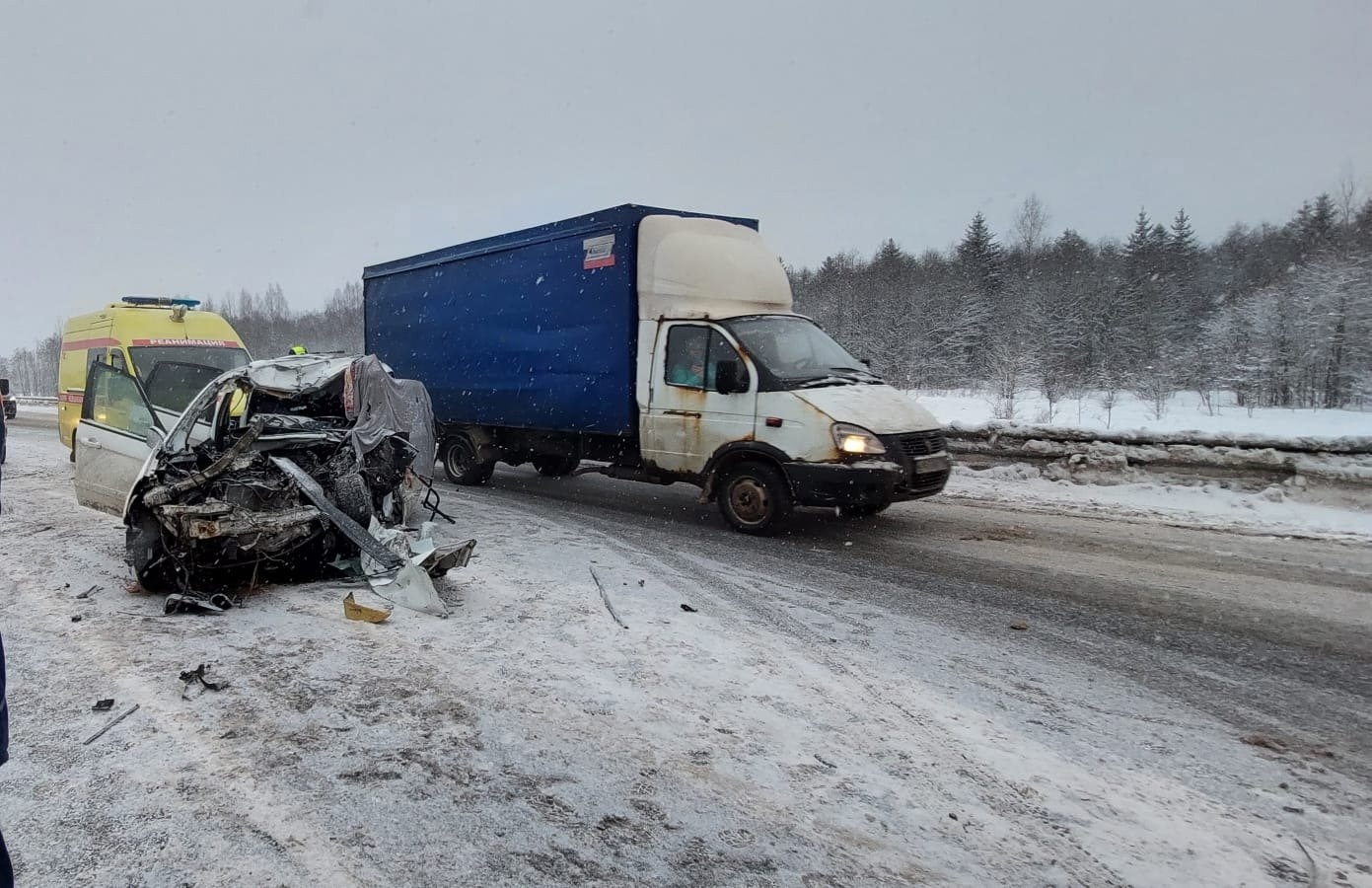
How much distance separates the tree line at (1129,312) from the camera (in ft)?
105

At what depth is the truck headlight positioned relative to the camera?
21.1 feet

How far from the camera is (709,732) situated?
10.5 feet

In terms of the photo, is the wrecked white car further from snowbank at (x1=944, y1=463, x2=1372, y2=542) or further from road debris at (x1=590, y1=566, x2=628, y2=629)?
snowbank at (x1=944, y1=463, x2=1372, y2=542)

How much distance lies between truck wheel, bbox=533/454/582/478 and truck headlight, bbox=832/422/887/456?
12.9 ft

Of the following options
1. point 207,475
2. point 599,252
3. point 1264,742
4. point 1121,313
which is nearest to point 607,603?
point 207,475

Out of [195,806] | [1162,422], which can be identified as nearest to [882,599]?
[195,806]

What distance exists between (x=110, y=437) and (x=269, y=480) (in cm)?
216

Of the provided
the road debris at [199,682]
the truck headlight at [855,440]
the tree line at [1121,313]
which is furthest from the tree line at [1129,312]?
the road debris at [199,682]

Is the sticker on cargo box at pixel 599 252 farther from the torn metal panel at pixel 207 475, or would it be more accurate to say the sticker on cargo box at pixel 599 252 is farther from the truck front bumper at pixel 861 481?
the torn metal panel at pixel 207 475

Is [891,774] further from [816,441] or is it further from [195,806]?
[816,441]

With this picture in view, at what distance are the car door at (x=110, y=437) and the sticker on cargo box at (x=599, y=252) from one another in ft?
14.8

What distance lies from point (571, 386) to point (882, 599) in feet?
16.0

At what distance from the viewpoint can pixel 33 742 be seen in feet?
9.93

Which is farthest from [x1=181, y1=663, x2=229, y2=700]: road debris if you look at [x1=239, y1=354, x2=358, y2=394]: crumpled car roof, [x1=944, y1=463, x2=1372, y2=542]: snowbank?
[x1=944, y1=463, x2=1372, y2=542]: snowbank
